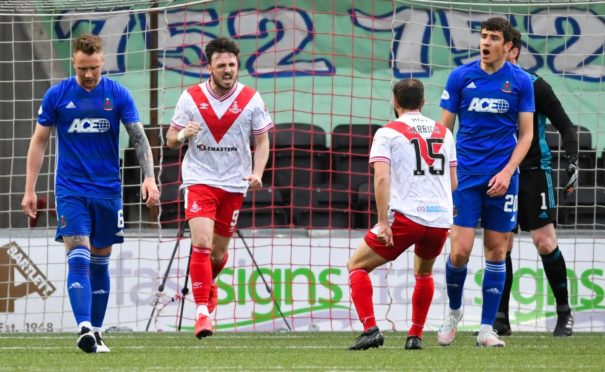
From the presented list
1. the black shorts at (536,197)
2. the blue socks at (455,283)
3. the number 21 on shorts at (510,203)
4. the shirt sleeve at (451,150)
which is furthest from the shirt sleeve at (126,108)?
the black shorts at (536,197)

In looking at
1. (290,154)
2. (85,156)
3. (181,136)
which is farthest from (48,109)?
(290,154)

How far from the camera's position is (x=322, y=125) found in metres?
14.7

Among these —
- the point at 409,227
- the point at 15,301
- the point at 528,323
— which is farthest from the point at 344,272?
the point at 409,227

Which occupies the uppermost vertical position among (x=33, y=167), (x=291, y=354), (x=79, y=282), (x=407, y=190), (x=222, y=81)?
(x=222, y=81)

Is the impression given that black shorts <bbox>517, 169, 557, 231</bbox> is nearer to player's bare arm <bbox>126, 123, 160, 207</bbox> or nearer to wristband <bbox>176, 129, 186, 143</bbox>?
wristband <bbox>176, 129, 186, 143</bbox>

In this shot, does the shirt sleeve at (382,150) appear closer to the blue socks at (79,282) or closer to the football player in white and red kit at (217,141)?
the football player in white and red kit at (217,141)

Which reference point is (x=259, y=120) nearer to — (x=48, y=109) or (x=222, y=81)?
(x=222, y=81)

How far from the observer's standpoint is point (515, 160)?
9.17 metres

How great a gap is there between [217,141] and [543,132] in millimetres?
→ 2547

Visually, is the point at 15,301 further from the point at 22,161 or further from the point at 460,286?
the point at 460,286

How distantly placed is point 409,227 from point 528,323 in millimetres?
4179

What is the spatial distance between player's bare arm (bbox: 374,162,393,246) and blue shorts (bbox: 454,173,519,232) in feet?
2.86

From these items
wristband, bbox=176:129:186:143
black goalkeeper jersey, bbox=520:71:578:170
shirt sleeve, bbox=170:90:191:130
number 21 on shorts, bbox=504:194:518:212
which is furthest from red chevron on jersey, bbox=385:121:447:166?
black goalkeeper jersey, bbox=520:71:578:170

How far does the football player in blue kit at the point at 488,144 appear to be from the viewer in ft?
30.5
